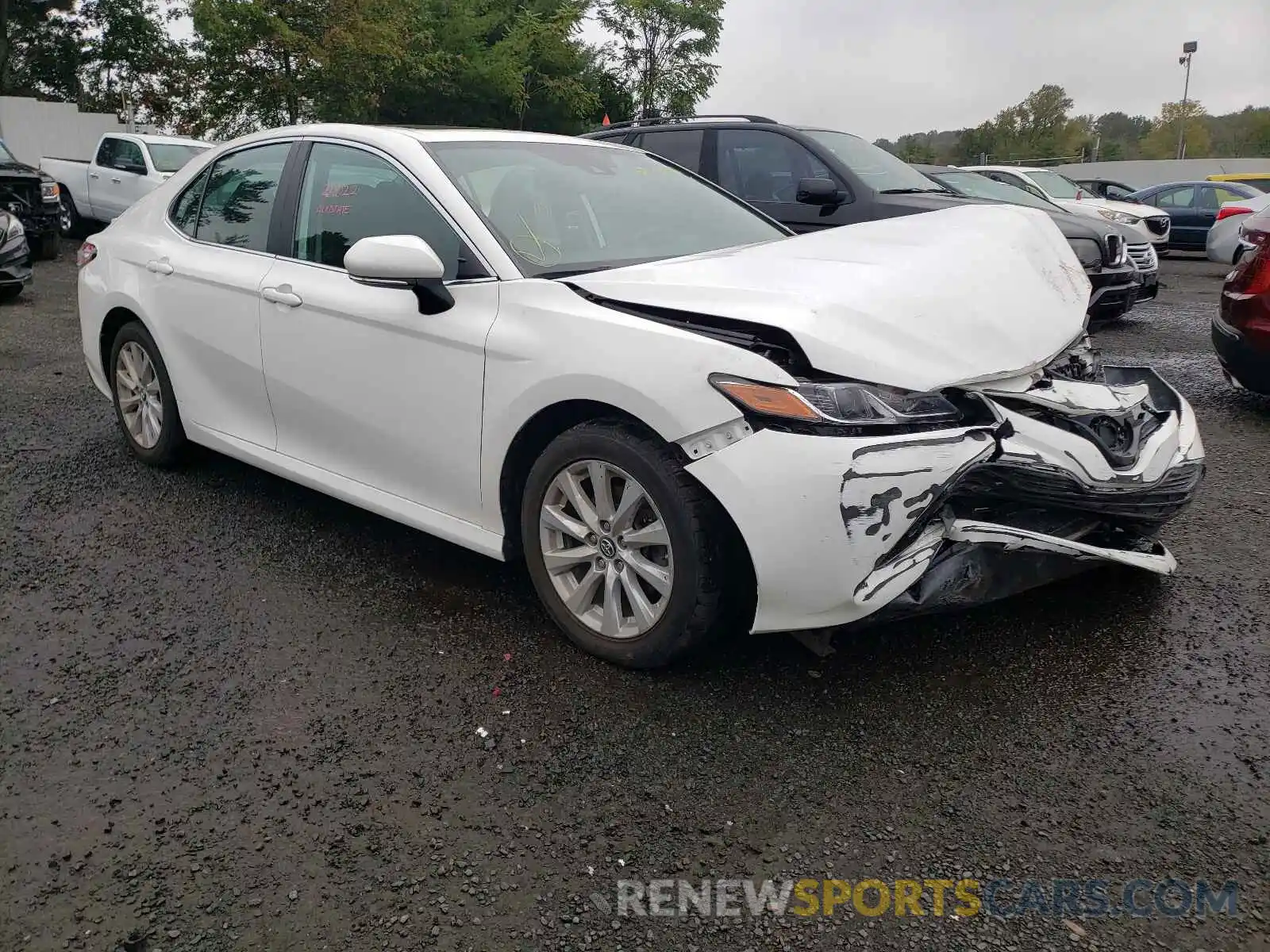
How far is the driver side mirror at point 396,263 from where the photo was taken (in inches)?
124

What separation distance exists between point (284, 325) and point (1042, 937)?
10.4 feet

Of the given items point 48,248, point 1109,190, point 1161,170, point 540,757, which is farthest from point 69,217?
point 1161,170

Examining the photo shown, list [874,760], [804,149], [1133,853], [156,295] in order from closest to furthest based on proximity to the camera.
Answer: [1133,853] → [874,760] → [156,295] → [804,149]

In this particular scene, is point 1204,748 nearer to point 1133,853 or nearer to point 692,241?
point 1133,853

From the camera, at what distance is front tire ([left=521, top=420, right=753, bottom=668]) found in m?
2.81

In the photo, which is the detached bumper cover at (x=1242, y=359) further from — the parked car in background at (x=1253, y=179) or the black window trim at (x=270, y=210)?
the parked car in background at (x=1253, y=179)

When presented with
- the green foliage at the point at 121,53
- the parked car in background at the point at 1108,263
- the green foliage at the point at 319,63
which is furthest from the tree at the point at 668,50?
the parked car in background at the point at 1108,263

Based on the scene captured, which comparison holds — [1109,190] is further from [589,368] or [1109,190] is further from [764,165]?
[589,368]

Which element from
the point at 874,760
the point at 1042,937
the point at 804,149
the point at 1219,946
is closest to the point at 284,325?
the point at 874,760

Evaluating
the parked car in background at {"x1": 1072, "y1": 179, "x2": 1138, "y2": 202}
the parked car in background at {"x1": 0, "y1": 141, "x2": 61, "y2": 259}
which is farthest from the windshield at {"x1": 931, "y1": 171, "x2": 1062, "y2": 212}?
the parked car in background at {"x1": 0, "y1": 141, "x2": 61, "y2": 259}

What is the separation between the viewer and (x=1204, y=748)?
269 cm

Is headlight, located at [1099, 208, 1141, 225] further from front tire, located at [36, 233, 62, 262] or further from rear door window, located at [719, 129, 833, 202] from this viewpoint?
front tire, located at [36, 233, 62, 262]

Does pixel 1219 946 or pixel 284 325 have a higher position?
pixel 284 325

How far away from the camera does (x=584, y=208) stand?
3734mm
